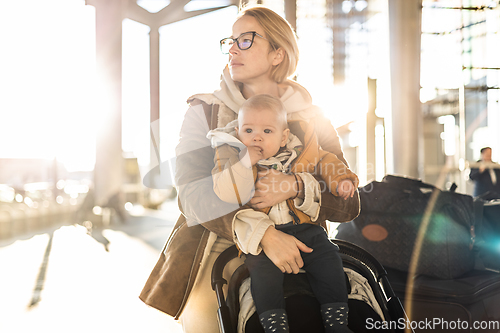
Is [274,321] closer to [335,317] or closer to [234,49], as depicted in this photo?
[335,317]

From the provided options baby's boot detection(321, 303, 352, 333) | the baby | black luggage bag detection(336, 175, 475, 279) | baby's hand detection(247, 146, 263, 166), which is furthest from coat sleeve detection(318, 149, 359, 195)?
black luggage bag detection(336, 175, 475, 279)

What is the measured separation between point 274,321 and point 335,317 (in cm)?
18

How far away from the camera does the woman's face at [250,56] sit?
1451 mm

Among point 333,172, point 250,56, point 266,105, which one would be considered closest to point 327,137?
point 333,172

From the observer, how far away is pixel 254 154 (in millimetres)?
1238

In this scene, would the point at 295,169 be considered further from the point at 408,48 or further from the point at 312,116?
the point at 408,48

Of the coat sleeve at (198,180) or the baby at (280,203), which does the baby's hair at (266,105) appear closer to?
the baby at (280,203)

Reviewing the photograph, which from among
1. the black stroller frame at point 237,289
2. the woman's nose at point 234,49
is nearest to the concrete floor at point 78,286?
the black stroller frame at point 237,289

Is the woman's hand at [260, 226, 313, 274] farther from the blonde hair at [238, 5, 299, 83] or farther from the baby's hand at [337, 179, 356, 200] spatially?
the blonde hair at [238, 5, 299, 83]

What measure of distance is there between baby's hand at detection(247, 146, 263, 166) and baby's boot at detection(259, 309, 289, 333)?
0.46m

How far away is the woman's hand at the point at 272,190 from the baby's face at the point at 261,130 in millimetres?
97

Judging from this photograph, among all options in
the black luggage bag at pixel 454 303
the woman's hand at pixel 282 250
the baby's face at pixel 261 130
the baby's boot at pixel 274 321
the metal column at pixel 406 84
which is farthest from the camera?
the metal column at pixel 406 84

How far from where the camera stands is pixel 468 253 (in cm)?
218

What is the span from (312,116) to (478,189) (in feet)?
16.3
